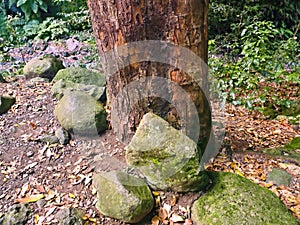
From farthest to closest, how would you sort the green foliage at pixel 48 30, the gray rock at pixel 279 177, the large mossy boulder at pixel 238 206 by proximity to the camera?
1. the green foliage at pixel 48 30
2. the gray rock at pixel 279 177
3. the large mossy boulder at pixel 238 206

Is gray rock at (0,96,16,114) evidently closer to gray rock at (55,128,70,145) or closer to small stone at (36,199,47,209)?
gray rock at (55,128,70,145)

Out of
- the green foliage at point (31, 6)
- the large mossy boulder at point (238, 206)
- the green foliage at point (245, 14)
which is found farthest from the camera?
the green foliage at point (31, 6)

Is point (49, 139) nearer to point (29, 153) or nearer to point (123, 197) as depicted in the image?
point (29, 153)

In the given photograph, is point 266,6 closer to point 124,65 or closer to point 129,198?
point 124,65

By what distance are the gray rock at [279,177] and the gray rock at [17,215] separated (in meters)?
1.55

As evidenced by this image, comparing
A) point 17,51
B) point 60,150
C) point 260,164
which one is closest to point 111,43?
point 60,150

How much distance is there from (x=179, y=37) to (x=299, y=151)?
193 centimetres

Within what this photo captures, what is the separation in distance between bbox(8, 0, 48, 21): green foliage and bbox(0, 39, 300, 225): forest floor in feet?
15.8

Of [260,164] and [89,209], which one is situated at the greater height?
[89,209]

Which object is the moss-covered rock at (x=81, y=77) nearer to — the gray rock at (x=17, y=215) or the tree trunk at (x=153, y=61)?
the tree trunk at (x=153, y=61)

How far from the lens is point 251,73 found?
3797 millimetres

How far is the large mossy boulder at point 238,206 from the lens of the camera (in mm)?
1475

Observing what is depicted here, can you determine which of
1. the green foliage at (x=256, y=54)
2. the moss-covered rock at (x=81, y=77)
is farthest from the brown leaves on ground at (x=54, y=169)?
the green foliage at (x=256, y=54)

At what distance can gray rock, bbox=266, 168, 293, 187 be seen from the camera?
1.96 meters
